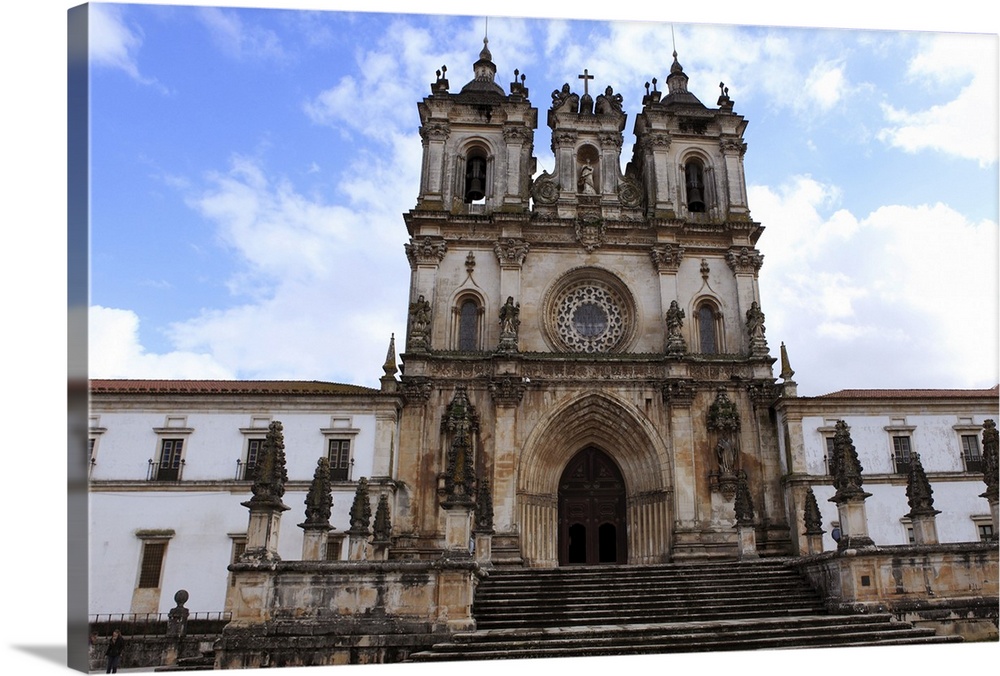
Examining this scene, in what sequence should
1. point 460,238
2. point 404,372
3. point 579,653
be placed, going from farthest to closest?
point 460,238, point 404,372, point 579,653

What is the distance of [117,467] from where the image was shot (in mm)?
20844

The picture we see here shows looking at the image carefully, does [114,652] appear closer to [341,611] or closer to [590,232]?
[341,611]

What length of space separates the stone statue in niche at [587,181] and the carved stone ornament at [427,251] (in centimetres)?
558

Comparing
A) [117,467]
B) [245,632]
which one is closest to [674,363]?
[245,632]

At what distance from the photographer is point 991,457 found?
48.2 ft

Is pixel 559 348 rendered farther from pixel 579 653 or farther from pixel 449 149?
pixel 579 653

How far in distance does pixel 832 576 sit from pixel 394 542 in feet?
37.8

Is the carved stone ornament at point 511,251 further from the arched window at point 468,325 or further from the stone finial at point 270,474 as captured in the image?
the stone finial at point 270,474

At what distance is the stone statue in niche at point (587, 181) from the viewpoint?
25.9 meters

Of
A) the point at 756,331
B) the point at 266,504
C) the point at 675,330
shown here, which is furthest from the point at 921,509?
the point at 266,504

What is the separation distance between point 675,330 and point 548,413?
5.04 meters

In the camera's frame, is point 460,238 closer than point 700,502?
No

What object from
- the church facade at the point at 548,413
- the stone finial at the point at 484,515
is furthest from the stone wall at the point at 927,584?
the stone finial at the point at 484,515

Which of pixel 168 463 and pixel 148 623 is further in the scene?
pixel 168 463
